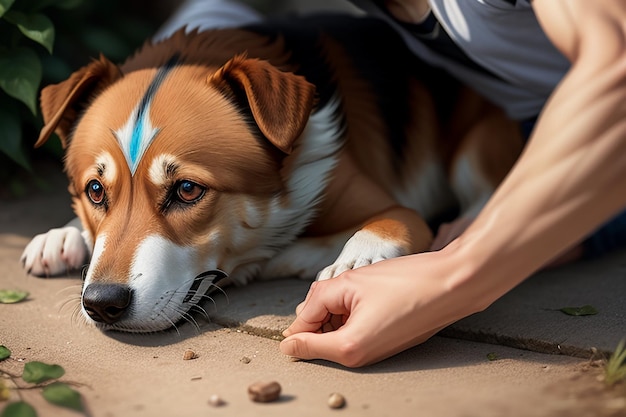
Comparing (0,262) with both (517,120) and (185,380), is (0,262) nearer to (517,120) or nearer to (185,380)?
(185,380)

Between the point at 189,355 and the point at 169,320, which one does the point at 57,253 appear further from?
the point at 189,355

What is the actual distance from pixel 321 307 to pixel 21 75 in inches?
59.4

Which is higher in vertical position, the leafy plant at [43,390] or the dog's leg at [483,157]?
the dog's leg at [483,157]

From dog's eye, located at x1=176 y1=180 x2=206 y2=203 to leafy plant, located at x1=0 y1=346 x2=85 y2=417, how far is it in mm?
582

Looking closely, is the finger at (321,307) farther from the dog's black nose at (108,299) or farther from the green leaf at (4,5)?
the green leaf at (4,5)

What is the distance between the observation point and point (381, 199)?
8.92 feet

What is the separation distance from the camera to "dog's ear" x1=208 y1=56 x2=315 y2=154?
2.32 meters

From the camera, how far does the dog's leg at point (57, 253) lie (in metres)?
2.76

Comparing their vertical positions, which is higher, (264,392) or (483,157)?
(483,157)

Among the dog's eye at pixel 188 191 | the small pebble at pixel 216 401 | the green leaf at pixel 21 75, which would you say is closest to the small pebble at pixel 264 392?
the small pebble at pixel 216 401

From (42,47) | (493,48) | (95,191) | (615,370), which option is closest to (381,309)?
(615,370)

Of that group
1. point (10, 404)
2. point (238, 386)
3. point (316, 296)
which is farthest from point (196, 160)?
point (10, 404)

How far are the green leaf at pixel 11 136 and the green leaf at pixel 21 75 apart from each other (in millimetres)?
298

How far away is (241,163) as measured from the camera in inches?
94.8
